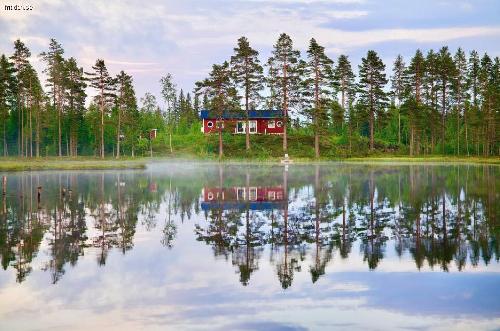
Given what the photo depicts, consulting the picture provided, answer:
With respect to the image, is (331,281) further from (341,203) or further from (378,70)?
(378,70)

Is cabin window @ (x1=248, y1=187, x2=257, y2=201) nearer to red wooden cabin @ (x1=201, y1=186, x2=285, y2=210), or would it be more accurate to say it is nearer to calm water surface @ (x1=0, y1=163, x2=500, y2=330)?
red wooden cabin @ (x1=201, y1=186, x2=285, y2=210)

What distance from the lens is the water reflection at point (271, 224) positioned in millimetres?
17438

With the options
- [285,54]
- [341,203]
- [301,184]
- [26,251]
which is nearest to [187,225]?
[26,251]

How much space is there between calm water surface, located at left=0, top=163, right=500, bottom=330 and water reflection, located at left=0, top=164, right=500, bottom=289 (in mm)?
80

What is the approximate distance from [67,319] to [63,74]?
9661 centimetres

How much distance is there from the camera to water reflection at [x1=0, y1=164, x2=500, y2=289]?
17.4 m

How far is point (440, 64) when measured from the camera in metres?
106

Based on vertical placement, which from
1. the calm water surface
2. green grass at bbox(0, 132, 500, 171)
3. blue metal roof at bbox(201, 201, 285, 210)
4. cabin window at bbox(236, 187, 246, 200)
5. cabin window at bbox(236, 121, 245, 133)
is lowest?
the calm water surface

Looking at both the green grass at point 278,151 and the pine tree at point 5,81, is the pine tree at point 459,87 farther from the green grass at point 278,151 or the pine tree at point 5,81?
the pine tree at point 5,81

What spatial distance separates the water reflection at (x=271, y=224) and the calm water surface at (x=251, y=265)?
0.08 meters

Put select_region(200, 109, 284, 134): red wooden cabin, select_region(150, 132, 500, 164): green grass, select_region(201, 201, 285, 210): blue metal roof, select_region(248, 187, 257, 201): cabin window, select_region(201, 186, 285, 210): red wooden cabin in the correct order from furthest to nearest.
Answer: select_region(200, 109, 284, 134): red wooden cabin < select_region(150, 132, 500, 164): green grass < select_region(248, 187, 257, 201): cabin window < select_region(201, 186, 285, 210): red wooden cabin < select_region(201, 201, 285, 210): blue metal roof

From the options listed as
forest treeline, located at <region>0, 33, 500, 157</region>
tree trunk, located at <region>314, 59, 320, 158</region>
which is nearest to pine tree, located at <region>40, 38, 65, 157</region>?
forest treeline, located at <region>0, 33, 500, 157</region>

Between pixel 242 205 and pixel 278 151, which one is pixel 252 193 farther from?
pixel 278 151

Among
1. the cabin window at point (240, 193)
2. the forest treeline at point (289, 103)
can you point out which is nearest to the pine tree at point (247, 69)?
the forest treeline at point (289, 103)
